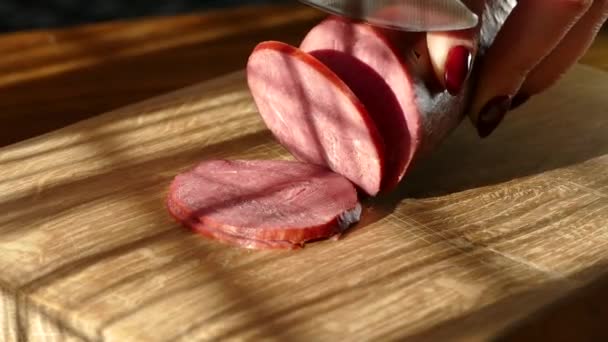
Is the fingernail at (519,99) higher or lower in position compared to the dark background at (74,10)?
higher

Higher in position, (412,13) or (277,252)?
(412,13)

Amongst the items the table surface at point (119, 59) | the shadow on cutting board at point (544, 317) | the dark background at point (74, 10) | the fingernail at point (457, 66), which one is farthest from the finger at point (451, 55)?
the dark background at point (74, 10)

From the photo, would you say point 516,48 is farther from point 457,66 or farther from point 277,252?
point 277,252

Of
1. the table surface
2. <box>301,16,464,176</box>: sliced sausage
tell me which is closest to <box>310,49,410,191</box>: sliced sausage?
<box>301,16,464,176</box>: sliced sausage

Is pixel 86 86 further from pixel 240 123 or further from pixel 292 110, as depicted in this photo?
pixel 292 110

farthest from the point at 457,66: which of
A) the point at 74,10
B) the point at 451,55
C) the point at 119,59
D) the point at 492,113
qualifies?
the point at 74,10

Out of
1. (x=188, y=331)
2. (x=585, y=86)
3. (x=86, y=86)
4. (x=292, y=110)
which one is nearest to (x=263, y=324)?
(x=188, y=331)

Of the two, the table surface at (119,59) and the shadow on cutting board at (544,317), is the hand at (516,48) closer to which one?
the shadow on cutting board at (544,317)
